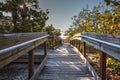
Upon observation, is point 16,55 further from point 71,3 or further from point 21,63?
point 71,3

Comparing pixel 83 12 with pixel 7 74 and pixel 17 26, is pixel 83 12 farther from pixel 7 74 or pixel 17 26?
pixel 7 74

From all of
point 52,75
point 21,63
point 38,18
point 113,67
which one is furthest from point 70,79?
point 38,18

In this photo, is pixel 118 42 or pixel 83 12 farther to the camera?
pixel 83 12

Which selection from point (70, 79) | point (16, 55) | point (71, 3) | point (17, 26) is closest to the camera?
point (16, 55)

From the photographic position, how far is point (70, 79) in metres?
5.28

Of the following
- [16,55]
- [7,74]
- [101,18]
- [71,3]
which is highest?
[71,3]

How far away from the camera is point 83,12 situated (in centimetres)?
2067

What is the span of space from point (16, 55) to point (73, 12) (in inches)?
889

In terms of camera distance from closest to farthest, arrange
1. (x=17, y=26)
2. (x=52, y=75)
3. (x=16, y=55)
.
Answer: (x=16, y=55), (x=52, y=75), (x=17, y=26)

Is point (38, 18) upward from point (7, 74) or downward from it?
upward

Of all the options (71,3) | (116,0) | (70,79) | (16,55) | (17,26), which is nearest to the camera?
(16,55)

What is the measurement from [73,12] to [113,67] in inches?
752

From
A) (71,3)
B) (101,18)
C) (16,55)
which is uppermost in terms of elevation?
(71,3)

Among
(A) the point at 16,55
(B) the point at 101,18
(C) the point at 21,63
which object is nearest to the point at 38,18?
(B) the point at 101,18
